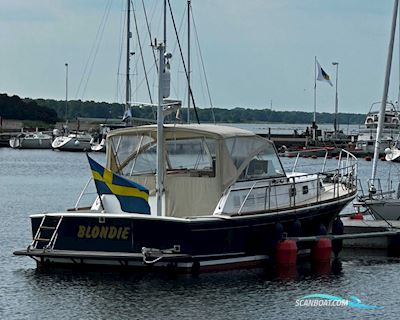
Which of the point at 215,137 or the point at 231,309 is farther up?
the point at 215,137

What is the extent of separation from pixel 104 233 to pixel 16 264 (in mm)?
4459

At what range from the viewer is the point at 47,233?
25.0 meters

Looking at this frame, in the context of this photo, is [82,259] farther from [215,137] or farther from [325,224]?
[325,224]

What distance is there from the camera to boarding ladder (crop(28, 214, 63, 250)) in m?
24.7

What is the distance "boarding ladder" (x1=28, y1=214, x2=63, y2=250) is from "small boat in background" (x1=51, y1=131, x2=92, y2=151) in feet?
262

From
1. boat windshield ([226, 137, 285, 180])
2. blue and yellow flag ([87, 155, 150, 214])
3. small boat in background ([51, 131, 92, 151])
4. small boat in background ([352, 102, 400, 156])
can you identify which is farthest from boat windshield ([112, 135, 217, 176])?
small boat in background ([51, 131, 92, 151])

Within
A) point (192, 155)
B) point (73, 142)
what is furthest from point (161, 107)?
→ point (73, 142)

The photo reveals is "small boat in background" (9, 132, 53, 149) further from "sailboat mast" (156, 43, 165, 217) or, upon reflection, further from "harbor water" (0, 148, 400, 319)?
"sailboat mast" (156, 43, 165, 217)

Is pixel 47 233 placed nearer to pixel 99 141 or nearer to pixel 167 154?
pixel 167 154

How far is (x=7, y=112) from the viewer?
166 meters

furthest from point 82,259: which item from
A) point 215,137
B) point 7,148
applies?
point 7,148

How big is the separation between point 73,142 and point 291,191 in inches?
3207

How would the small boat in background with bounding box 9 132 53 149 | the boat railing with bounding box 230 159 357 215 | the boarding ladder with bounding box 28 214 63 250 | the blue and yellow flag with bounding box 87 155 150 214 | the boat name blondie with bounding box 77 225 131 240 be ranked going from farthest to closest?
the small boat in background with bounding box 9 132 53 149 < the boat railing with bounding box 230 159 357 215 < the boarding ladder with bounding box 28 214 63 250 < the blue and yellow flag with bounding box 87 155 150 214 < the boat name blondie with bounding box 77 225 131 240

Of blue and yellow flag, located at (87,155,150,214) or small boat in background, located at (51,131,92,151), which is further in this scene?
small boat in background, located at (51,131,92,151)
